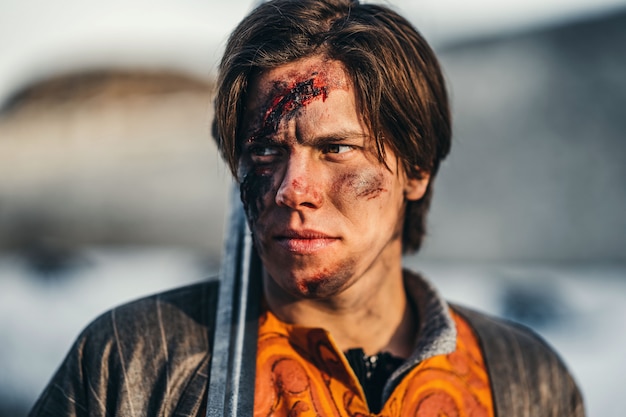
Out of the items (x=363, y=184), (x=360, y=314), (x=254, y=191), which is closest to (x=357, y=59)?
(x=363, y=184)

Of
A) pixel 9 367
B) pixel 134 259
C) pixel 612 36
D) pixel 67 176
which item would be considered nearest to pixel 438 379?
pixel 9 367

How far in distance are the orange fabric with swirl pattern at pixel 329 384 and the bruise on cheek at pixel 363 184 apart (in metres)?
0.39

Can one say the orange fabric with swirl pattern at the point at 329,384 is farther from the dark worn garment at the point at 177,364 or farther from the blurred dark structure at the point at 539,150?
the blurred dark structure at the point at 539,150

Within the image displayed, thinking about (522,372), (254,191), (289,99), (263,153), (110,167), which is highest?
(289,99)

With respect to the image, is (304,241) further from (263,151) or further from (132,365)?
(132,365)

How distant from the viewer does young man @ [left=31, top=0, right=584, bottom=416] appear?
1748 mm

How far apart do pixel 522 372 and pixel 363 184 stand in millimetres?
809

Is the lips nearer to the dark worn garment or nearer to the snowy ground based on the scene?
the dark worn garment

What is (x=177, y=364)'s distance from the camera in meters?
1.78

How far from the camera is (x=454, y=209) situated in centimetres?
863

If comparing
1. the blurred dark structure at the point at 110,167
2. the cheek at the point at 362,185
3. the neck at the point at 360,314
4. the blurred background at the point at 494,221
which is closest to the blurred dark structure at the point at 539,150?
the blurred background at the point at 494,221

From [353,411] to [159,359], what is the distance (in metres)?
0.54

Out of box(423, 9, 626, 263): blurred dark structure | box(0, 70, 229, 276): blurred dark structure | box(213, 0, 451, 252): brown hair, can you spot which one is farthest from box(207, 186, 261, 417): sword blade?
box(0, 70, 229, 276): blurred dark structure

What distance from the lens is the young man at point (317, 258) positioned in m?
1.75
